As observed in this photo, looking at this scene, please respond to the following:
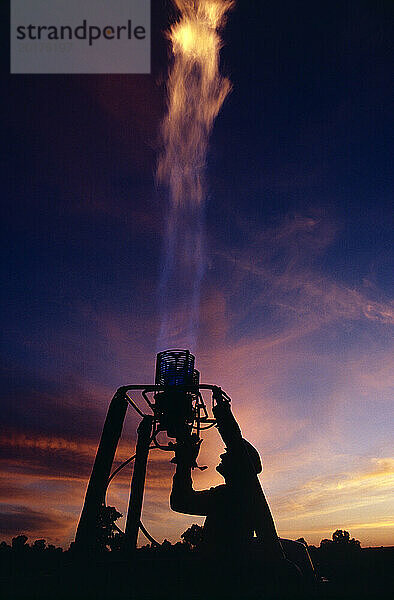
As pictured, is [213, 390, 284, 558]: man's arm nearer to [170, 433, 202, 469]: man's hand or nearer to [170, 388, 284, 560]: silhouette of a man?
[170, 388, 284, 560]: silhouette of a man

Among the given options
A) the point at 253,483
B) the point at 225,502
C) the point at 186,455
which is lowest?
the point at 225,502

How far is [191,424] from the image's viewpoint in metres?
10.5

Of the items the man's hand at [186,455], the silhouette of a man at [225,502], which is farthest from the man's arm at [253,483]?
the man's hand at [186,455]

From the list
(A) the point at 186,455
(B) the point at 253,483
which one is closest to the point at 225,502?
(B) the point at 253,483

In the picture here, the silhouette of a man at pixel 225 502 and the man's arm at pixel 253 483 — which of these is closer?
the silhouette of a man at pixel 225 502

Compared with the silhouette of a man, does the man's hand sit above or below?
above

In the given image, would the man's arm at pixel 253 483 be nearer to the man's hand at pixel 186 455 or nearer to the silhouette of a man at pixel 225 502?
the silhouette of a man at pixel 225 502

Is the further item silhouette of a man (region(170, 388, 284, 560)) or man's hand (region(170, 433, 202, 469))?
man's hand (region(170, 433, 202, 469))

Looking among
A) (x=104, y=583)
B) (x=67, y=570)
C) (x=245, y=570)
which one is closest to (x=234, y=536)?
(x=245, y=570)

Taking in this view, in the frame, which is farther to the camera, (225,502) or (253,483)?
(253,483)

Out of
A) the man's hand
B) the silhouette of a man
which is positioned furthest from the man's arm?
the man's hand

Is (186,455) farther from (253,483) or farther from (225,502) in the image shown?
(253,483)

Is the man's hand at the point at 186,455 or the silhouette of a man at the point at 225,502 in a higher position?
the man's hand at the point at 186,455

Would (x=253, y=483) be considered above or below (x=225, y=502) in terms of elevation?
above
